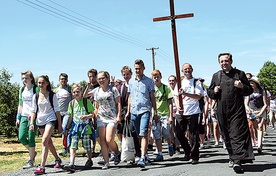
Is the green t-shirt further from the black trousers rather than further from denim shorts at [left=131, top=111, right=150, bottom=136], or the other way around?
the black trousers

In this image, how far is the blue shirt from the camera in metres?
7.77

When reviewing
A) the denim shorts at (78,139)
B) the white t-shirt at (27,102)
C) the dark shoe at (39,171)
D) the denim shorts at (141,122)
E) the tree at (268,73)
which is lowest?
the dark shoe at (39,171)

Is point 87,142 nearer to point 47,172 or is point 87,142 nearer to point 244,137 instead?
point 47,172

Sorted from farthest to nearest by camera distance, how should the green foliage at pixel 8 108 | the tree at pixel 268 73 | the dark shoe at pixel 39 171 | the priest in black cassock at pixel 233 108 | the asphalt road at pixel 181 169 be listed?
the tree at pixel 268 73
the green foliage at pixel 8 108
the dark shoe at pixel 39 171
the priest in black cassock at pixel 233 108
the asphalt road at pixel 181 169

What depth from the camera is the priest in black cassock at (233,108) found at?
22.6ft

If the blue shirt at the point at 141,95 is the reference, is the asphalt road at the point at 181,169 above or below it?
below

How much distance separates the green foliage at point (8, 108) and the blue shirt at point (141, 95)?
2110cm

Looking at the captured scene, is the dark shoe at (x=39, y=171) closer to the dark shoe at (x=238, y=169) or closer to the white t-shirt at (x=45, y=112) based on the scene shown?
the white t-shirt at (x=45, y=112)

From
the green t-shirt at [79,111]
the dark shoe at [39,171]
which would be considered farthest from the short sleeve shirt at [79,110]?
the dark shoe at [39,171]

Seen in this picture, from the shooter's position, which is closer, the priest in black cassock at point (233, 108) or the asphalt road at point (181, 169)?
the asphalt road at point (181, 169)

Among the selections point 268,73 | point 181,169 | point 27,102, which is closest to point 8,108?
point 27,102

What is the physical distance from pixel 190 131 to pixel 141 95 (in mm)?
1276

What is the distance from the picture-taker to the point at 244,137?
695 centimetres

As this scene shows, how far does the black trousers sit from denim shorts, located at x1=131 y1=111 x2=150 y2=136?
0.88 metres
